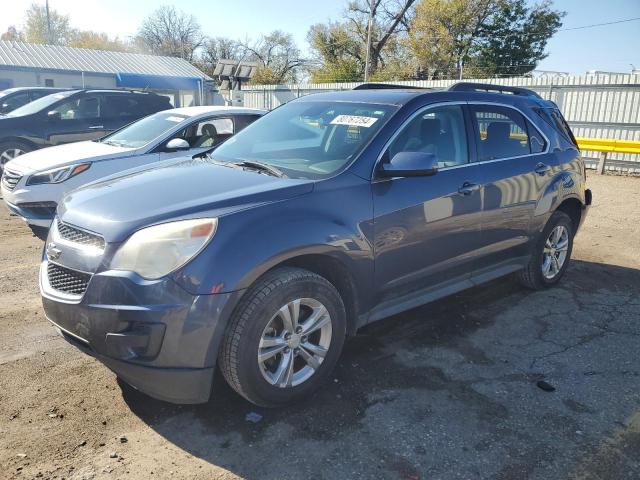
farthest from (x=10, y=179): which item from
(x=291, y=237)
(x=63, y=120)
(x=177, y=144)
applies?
(x=291, y=237)

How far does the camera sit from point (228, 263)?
2641mm

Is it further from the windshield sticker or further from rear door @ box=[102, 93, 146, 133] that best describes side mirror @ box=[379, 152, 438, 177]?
rear door @ box=[102, 93, 146, 133]

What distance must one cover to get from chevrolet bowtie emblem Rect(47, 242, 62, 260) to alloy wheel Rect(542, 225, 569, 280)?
4.15m

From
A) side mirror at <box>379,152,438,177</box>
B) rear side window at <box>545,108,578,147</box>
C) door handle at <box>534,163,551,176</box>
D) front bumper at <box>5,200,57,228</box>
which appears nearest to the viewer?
side mirror at <box>379,152,438,177</box>

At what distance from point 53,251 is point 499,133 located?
136 inches

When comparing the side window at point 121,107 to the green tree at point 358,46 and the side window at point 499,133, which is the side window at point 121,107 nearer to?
the side window at point 499,133

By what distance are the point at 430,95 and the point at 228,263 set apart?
7.02ft

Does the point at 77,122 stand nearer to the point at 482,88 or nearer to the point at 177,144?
the point at 177,144

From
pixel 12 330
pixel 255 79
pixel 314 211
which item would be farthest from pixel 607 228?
pixel 255 79

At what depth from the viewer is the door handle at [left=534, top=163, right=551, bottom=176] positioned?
15.2 feet

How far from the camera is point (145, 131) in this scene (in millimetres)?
7148

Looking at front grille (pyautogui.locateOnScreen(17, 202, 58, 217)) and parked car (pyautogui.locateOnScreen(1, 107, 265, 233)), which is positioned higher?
parked car (pyautogui.locateOnScreen(1, 107, 265, 233))

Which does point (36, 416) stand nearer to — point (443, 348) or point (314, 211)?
point (314, 211)

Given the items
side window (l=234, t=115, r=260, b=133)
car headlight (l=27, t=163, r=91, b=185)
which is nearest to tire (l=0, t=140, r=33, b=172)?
car headlight (l=27, t=163, r=91, b=185)
